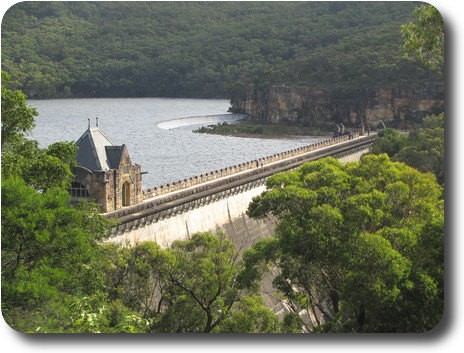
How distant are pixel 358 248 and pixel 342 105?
131035mm

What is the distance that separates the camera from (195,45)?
7530 inches

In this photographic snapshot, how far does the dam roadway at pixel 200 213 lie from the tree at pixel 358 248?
11.0 metres

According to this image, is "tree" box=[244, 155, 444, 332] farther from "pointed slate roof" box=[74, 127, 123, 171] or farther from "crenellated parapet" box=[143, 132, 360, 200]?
"crenellated parapet" box=[143, 132, 360, 200]

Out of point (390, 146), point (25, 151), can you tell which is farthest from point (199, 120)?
point (25, 151)

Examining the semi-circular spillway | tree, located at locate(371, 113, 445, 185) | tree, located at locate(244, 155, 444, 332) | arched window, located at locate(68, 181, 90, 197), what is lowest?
the semi-circular spillway

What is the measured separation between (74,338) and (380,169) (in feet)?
70.1

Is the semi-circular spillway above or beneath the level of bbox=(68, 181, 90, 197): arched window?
beneath

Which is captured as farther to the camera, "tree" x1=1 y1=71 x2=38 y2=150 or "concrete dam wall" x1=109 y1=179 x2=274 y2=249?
"concrete dam wall" x1=109 y1=179 x2=274 y2=249

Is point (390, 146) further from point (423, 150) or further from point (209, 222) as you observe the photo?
point (209, 222)

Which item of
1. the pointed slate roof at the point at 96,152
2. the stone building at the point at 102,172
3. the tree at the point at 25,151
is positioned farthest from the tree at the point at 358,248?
the pointed slate roof at the point at 96,152

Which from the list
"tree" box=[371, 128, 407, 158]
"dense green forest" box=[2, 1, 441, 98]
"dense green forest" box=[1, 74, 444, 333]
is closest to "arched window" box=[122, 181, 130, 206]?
"dense green forest" box=[1, 74, 444, 333]

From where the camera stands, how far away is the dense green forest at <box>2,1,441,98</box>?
136500mm

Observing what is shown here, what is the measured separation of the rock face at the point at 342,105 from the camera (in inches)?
5655

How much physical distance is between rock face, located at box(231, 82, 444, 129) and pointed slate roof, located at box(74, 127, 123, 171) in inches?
3852
